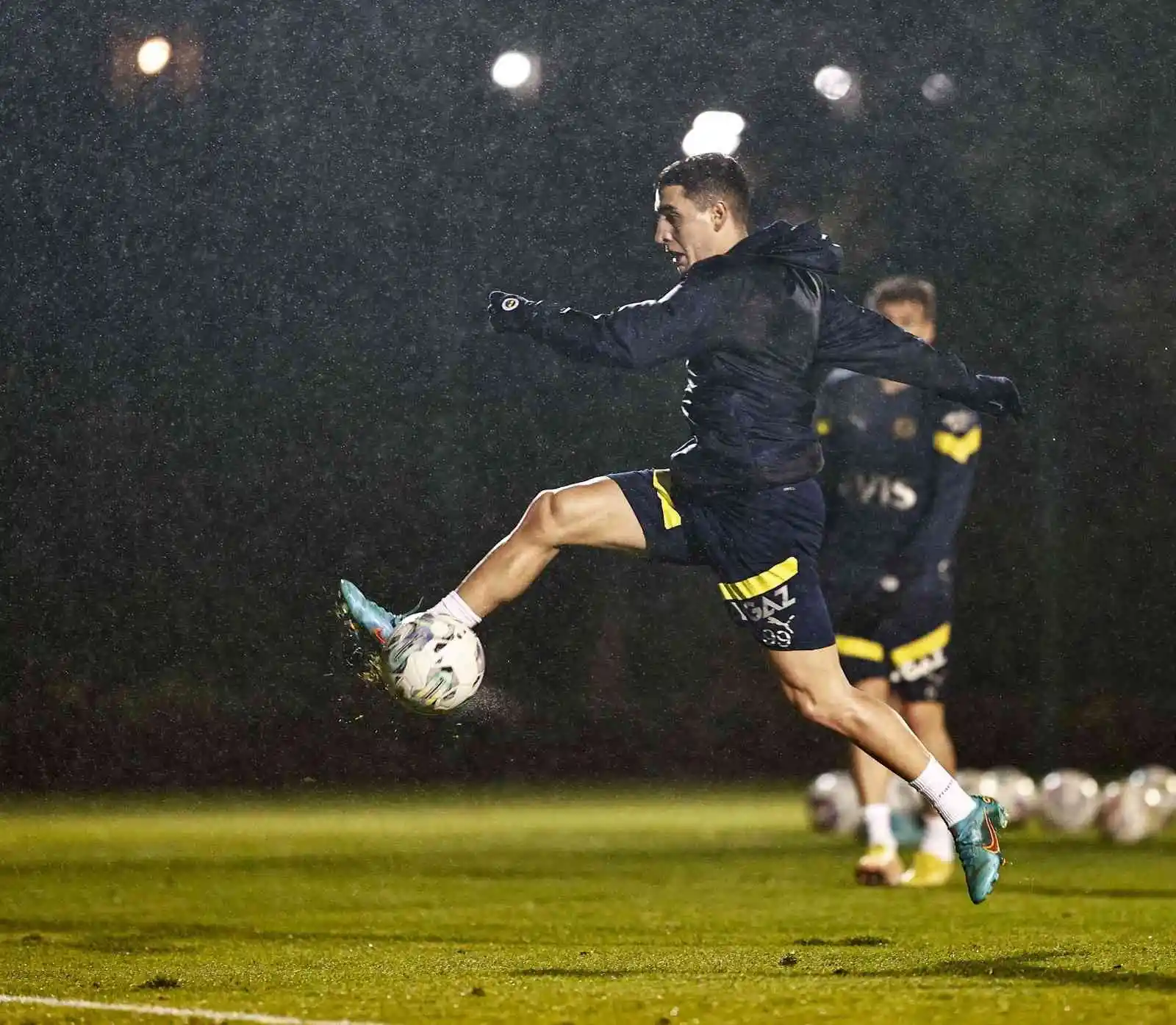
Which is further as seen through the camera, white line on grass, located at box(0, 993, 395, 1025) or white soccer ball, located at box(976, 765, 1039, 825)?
white soccer ball, located at box(976, 765, 1039, 825)

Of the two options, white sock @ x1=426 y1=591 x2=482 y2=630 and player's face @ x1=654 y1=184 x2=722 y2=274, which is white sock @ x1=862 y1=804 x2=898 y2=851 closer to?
white sock @ x1=426 y1=591 x2=482 y2=630

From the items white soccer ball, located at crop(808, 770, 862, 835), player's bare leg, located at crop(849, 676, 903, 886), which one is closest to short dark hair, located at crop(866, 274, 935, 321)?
player's bare leg, located at crop(849, 676, 903, 886)

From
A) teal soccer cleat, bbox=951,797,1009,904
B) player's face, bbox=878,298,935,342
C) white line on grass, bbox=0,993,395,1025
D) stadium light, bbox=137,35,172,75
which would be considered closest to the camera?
white line on grass, bbox=0,993,395,1025

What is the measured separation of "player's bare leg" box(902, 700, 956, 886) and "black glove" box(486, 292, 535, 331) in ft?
7.79

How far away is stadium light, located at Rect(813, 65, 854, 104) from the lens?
31.7 feet

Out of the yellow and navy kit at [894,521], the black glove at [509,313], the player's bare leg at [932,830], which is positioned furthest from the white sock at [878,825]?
the black glove at [509,313]

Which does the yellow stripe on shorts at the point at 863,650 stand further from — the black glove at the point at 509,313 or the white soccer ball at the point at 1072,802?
the black glove at the point at 509,313

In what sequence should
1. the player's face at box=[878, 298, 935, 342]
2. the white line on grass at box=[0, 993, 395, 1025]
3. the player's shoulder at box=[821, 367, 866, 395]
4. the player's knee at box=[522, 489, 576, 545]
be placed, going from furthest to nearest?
1. the player's shoulder at box=[821, 367, 866, 395]
2. the player's face at box=[878, 298, 935, 342]
3. the player's knee at box=[522, 489, 576, 545]
4. the white line on grass at box=[0, 993, 395, 1025]

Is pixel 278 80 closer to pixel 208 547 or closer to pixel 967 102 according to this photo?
pixel 208 547

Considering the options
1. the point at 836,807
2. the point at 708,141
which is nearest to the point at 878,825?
the point at 836,807

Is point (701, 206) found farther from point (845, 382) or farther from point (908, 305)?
point (845, 382)

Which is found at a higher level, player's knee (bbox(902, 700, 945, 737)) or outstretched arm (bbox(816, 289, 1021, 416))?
outstretched arm (bbox(816, 289, 1021, 416))

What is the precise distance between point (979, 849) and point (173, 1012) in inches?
69.4

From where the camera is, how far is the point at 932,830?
17.5 feet
